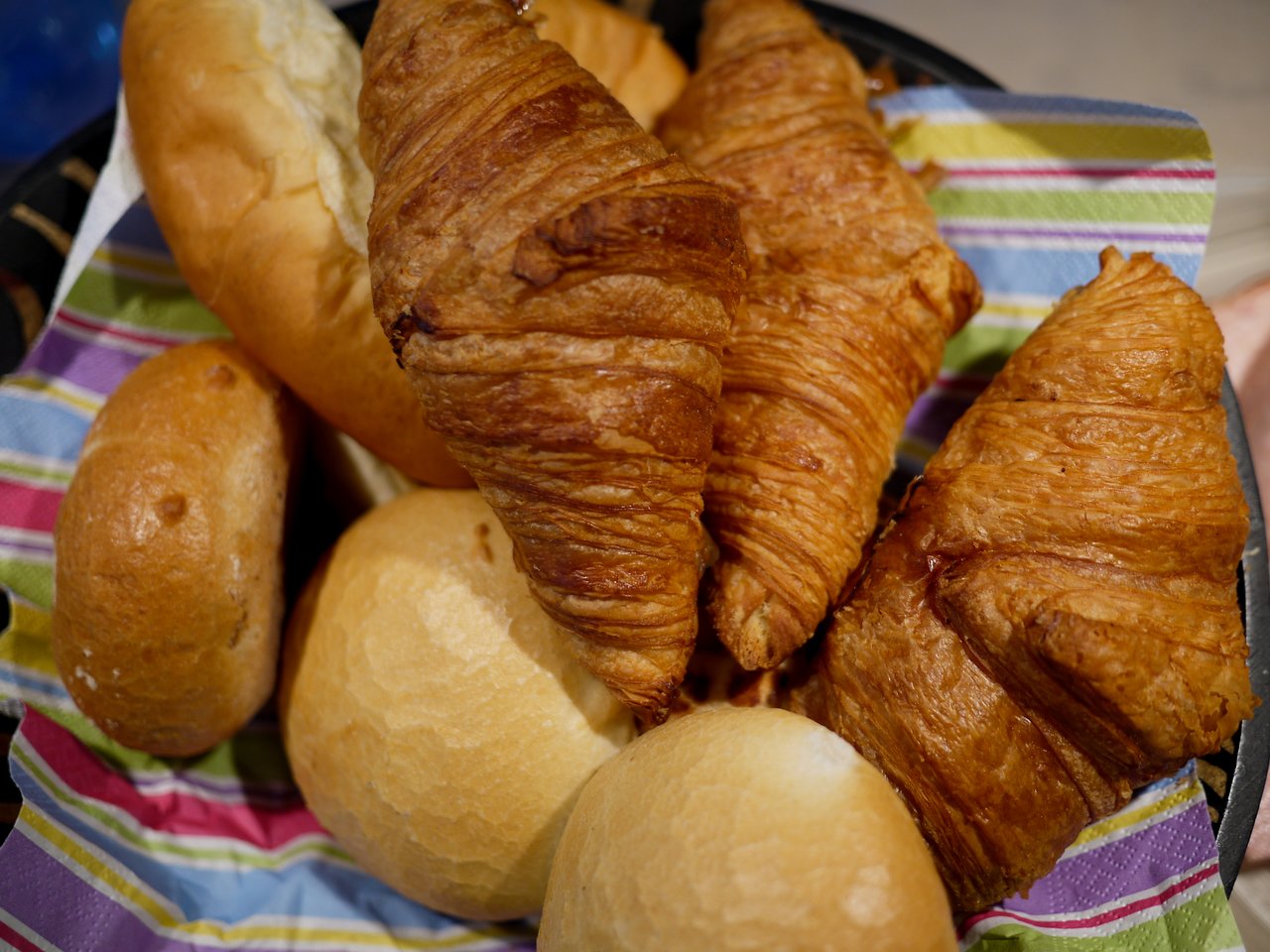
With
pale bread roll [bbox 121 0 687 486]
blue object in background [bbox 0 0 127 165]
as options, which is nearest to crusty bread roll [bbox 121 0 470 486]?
pale bread roll [bbox 121 0 687 486]

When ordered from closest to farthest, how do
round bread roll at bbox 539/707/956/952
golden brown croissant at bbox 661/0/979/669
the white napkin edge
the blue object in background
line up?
round bread roll at bbox 539/707/956/952, golden brown croissant at bbox 661/0/979/669, the white napkin edge, the blue object in background

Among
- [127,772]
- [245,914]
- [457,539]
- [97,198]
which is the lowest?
[245,914]

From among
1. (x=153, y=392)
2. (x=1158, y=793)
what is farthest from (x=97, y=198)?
(x=1158, y=793)

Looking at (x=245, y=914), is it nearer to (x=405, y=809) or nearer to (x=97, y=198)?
(x=405, y=809)

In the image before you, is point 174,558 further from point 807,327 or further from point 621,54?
point 621,54

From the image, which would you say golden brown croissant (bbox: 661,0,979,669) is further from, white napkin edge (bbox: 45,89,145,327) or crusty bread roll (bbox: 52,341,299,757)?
white napkin edge (bbox: 45,89,145,327)

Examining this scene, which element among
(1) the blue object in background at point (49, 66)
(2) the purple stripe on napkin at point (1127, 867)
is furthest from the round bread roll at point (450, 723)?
(1) the blue object in background at point (49, 66)

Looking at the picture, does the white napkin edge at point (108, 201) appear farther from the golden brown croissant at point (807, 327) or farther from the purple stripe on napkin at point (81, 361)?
the golden brown croissant at point (807, 327)
